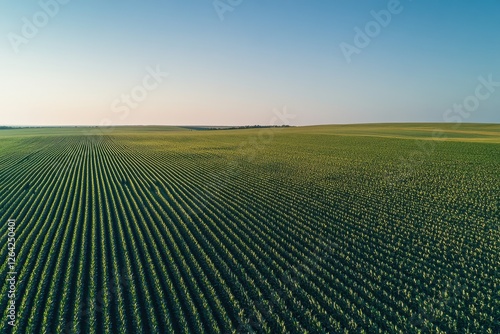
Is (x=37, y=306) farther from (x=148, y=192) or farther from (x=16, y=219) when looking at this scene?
(x=148, y=192)

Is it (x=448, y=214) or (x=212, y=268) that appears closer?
(x=212, y=268)

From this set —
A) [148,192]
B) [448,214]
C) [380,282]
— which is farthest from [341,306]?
[148,192]

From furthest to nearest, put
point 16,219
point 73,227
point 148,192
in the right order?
1. point 148,192
2. point 16,219
3. point 73,227

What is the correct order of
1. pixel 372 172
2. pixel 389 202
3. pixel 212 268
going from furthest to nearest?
pixel 372 172 < pixel 389 202 < pixel 212 268

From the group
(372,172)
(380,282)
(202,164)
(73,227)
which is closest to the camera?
(380,282)

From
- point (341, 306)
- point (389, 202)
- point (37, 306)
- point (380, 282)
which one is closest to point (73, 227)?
point (37, 306)

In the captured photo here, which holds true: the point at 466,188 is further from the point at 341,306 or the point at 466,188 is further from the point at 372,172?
the point at 341,306
